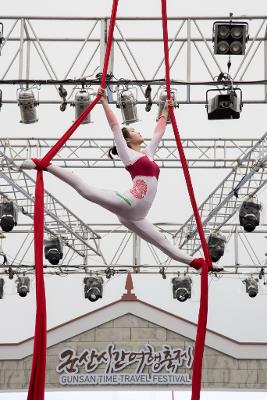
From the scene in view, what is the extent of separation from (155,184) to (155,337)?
14718mm

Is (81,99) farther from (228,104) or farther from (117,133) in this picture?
(117,133)

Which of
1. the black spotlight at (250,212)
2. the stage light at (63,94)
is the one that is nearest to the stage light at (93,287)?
the black spotlight at (250,212)

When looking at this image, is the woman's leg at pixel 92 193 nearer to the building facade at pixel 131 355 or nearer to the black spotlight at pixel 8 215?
the black spotlight at pixel 8 215

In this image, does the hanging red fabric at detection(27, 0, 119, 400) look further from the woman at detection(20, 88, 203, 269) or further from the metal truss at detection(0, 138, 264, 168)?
the metal truss at detection(0, 138, 264, 168)

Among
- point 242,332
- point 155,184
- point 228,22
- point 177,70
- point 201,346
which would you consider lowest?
point 201,346

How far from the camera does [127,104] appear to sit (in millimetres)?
9398

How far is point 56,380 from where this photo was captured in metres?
19.2

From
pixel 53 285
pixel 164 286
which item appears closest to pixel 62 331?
pixel 53 285

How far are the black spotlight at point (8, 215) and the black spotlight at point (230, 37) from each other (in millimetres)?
5082

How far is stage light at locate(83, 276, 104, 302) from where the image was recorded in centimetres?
1770

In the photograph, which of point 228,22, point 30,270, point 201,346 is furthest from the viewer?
point 30,270

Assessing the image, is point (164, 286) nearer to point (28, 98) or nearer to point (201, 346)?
point (28, 98)

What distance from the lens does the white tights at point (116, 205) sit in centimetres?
468

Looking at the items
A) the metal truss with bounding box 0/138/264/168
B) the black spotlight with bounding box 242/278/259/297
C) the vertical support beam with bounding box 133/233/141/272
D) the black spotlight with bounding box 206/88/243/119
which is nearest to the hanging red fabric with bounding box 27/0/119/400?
the black spotlight with bounding box 206/88/243/119
